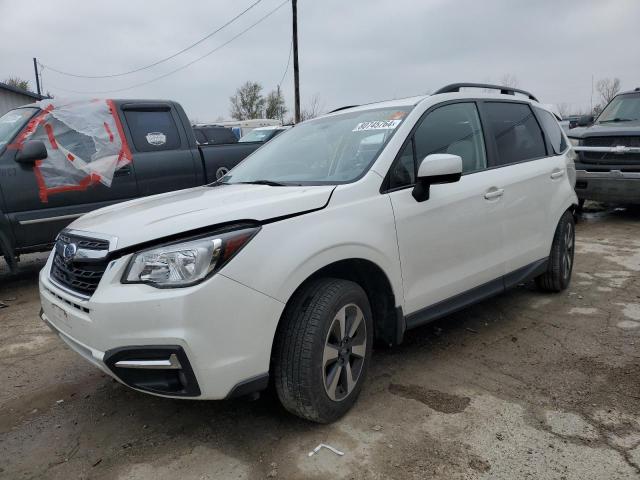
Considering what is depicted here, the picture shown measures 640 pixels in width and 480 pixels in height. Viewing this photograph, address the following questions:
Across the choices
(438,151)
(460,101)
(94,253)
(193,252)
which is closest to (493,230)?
(438,151)

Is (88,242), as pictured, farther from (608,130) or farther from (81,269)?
(608,130)

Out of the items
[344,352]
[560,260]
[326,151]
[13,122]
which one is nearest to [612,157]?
[560,260]

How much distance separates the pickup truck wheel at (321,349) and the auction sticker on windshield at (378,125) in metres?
1.10

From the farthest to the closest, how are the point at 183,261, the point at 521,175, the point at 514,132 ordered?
the point at 514,132, the point at 521,175, the point at 183,261

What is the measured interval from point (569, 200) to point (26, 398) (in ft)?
14.9

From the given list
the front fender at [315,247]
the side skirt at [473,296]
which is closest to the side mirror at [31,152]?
the front fender at [315,247]

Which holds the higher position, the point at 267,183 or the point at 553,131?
the point at 553,131

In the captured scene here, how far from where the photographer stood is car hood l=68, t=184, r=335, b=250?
7.71ft

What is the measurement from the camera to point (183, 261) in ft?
7.34

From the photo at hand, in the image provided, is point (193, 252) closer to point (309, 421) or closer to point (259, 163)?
point (309, 421)

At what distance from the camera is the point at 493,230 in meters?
3.63

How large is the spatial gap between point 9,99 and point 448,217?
20.8 m

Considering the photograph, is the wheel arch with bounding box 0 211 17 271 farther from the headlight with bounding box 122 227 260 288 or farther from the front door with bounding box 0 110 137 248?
the headlight with bounding box 122 227 260 288

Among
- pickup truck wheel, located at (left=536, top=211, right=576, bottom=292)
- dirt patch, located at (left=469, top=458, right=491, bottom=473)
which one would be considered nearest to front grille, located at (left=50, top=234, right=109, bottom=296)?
dirt patch, located at (left=469, top=458, right=491, bottom=473)
